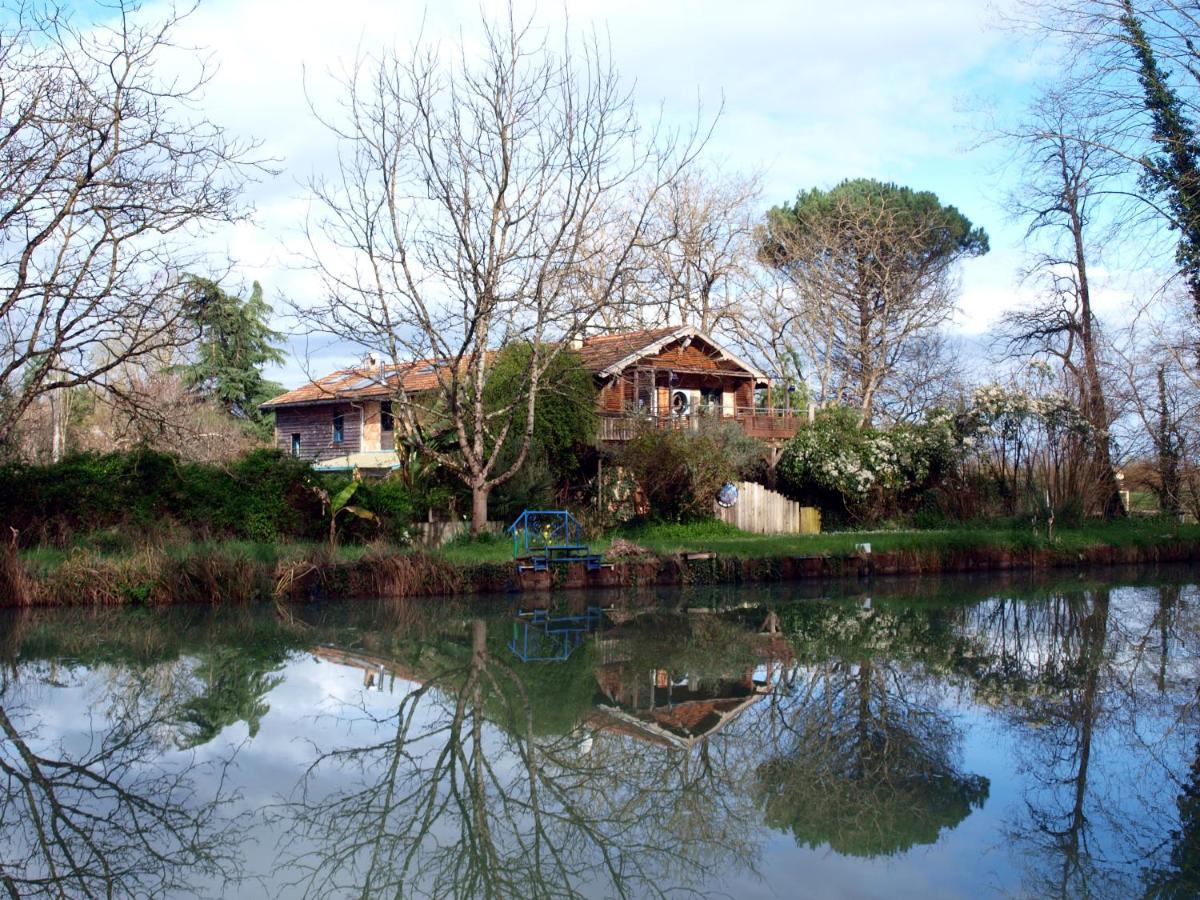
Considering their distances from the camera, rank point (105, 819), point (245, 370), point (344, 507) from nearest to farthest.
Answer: point (105, 819), point (344, 507), point (245, 370)

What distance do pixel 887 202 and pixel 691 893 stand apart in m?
40.1

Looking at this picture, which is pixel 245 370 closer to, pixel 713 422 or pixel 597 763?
pixel 713 422

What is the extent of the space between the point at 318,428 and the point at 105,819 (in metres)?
36.1

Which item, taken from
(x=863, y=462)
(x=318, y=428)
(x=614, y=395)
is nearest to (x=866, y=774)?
(x=863, y=462)

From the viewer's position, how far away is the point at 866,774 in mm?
8180

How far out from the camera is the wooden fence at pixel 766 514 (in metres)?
30.2

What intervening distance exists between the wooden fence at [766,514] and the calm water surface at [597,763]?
14505 millimetres

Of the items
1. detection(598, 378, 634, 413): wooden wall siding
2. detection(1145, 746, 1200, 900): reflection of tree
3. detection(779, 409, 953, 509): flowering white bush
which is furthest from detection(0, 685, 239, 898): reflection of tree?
detection(598, 378, 634, 413): wooden wall siding

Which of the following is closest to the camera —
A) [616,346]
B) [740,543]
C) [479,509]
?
[479,509]

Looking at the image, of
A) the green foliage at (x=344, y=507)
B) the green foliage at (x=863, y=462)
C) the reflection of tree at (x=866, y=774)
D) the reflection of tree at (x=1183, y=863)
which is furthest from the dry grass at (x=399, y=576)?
the green foliage at (x=863, y=462)

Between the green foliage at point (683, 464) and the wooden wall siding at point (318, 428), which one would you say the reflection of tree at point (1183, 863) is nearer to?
the green foliage at point (683, 464)

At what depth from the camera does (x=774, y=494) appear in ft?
102

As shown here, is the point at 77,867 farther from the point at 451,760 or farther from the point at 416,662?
the point at 416,662

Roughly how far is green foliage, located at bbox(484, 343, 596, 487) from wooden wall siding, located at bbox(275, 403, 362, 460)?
45.0ft
